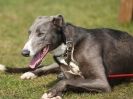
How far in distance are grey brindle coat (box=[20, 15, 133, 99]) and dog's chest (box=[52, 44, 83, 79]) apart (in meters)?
0.01

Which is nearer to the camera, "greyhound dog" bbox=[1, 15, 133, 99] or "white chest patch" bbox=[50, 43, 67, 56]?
"greyhound dog" bbox=[1, 15, 133, 99]

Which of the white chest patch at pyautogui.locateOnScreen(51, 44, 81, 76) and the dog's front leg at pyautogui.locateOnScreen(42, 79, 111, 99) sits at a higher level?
the white chest patch at pyautogui.locateOnScreen(51, 44, 81, 76)

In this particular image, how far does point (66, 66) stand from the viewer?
335 inches

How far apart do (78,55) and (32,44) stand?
777mm

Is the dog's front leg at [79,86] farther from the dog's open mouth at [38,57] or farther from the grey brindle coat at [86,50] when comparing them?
the dog's open mouth at [38,57]

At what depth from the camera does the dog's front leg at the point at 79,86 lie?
26.3 feet

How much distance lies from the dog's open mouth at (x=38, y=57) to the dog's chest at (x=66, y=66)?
240 mm

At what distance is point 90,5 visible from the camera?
17.3 m

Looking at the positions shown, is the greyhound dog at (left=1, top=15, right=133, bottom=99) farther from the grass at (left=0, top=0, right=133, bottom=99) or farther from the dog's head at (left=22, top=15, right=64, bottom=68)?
the grass at (left=0, top=0, right=133, bottom=99)

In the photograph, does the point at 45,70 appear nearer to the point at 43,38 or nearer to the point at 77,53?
the point at 77,53

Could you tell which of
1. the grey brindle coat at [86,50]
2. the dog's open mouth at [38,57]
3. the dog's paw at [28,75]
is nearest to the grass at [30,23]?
the dog's paw at [28,75]

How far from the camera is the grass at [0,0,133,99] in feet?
27.7

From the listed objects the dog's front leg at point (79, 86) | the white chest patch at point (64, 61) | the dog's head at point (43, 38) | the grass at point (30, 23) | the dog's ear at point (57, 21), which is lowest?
the grass at point (30, 23)

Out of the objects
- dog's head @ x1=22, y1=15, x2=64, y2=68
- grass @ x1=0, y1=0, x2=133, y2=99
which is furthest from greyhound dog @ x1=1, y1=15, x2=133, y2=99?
grass @ x1=0, y1=0, x2=133, y2=99
